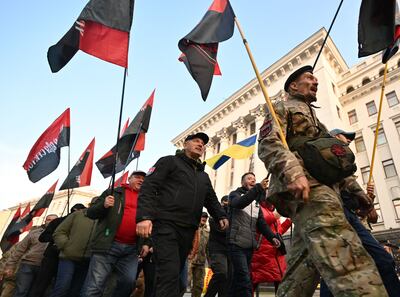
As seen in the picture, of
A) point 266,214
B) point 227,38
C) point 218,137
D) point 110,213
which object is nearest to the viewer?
point 110,213

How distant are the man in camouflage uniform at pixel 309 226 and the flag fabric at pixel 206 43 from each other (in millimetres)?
2114

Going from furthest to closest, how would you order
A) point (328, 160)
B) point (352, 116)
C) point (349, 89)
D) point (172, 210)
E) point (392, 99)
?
point (349, 89) → point (352, 116) → point (392, 99) → point (172, 210) → point (328, 160)

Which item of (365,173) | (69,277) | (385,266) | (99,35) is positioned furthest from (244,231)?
(365,173)

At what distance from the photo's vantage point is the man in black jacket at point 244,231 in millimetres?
3572

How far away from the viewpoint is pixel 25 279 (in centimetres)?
486

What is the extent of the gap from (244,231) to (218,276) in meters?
0.79

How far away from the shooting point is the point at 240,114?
31219 mm

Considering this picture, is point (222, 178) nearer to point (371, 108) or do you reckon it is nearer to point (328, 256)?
point (371, 108)

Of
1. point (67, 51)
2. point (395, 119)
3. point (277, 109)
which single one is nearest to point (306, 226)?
point (277, 109)

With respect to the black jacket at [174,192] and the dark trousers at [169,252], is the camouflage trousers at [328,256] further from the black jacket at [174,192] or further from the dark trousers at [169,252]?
the black jacket at [174,192]

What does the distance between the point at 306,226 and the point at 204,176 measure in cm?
163

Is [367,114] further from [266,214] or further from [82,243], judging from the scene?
[82,243]

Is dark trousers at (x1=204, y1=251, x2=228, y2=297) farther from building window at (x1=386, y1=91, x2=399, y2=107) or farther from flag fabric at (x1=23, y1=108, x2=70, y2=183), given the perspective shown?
building window at (x1=386, y1=91, x2=399, y2=107)

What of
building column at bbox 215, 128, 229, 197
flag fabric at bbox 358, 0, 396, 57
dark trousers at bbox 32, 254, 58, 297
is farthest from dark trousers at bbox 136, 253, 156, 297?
building column at bbox 215, 128, 229, 197
